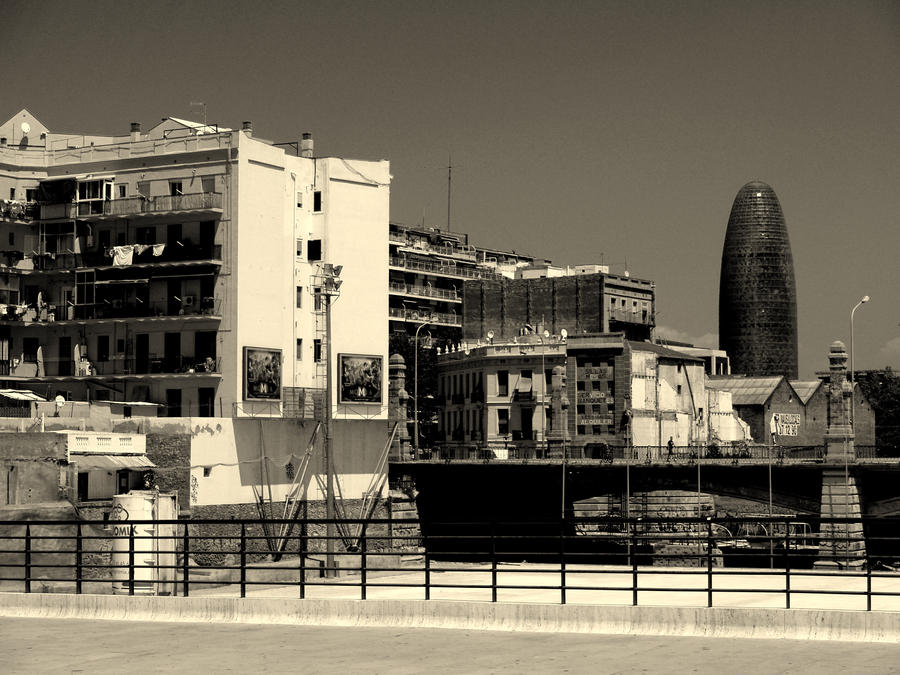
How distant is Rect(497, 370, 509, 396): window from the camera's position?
374 ft

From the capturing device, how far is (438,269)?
5965 inches

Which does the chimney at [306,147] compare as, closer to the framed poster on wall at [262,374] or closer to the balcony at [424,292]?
the framed poster on wall at [262,374]

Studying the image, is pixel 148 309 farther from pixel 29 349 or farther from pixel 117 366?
pixel 29 349

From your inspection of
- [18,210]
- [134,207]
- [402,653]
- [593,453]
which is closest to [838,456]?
[593,453]

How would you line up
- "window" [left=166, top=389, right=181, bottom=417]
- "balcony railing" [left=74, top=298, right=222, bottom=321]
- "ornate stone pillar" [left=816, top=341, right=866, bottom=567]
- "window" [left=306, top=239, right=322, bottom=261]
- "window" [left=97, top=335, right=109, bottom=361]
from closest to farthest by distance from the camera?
"balcony railing" [left=74, top=298, right=222, bottom=321], "window" [left=166, top=389, right=181, bottom=417], "window" [left=97, top=335, right=109, bottom=361], "window" [left=306, top=239, right=322, bottom=261], "ornate stone pillar" [left=816, top=341, right=866, bottom=567]

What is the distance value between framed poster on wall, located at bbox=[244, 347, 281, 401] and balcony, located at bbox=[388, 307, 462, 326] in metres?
73.8

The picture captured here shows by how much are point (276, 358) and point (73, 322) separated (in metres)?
10.0

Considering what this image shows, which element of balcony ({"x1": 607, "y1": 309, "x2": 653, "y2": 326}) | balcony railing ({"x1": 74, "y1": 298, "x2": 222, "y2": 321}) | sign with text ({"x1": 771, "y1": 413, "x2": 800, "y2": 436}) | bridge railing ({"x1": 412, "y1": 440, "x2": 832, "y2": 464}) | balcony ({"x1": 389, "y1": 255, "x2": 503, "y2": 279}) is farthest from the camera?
balcony ({"x1": 389, "y1": 255, "x2": 503, "y2": 279})

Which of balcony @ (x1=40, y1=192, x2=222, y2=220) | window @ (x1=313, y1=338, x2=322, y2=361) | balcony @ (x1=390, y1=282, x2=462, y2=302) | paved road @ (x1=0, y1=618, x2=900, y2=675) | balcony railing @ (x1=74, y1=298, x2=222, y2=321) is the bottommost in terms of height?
paved road @ (x1=0, y1=618, x2=900, y2=675)

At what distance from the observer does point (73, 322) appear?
233ft

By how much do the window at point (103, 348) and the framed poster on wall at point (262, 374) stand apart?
26.2 ft

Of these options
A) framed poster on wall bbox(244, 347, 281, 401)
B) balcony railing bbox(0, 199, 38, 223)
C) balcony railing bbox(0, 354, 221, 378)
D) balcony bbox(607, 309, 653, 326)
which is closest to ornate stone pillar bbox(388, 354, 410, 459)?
framed poster on wall bbox(244, 347, 281, 401)

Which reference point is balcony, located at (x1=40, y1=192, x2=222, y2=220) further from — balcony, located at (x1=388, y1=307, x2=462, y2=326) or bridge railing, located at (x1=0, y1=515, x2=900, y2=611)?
balcony, located at (x1=388, y1=307, x2=462, y2=326)

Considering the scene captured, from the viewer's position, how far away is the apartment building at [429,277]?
146 meters
